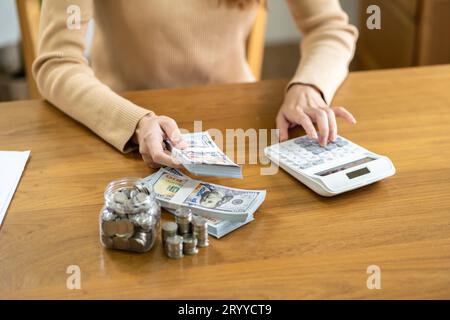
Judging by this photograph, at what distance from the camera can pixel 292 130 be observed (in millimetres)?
1292

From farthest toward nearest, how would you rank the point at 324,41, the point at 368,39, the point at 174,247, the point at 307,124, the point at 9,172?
the point at 368,39 → the point at 324,41 → the point at 307,124 → the point at 9,172 → the point at 174,247

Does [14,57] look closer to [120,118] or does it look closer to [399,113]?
[120,118]

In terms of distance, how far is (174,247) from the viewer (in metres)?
0.88

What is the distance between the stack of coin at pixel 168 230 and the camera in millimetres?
888

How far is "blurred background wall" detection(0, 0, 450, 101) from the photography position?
8.73 feet

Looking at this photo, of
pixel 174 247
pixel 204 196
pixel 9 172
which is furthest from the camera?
pixel 9 172

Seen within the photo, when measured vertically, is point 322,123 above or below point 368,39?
above


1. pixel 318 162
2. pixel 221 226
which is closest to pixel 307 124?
pixel 318 162

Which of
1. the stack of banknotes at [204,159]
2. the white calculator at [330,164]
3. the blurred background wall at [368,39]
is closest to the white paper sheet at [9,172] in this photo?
the stack of banknotes at [204,159]

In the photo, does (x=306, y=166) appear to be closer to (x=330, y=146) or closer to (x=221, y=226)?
(x=330, y=146)

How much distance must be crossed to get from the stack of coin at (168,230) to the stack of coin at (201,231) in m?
0.03

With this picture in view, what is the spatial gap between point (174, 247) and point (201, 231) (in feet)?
0.15

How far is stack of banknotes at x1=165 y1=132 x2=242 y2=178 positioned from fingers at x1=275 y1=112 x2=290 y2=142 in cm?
15

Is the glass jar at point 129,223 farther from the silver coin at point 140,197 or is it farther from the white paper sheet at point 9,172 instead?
the white paper sheet at point 9,172
